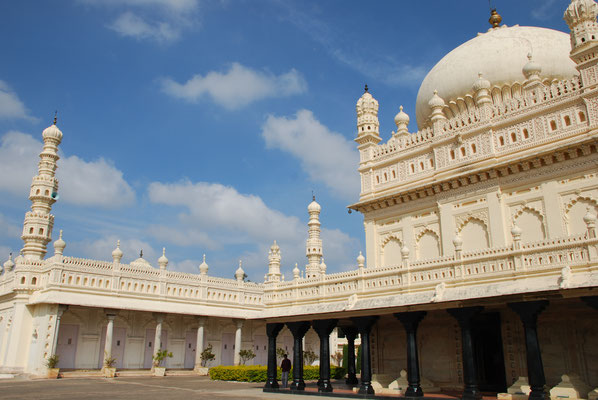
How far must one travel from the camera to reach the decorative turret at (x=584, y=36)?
52.9 feet

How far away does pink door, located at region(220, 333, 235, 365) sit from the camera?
106 ft

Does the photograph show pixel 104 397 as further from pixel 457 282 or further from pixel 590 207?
pixel 590 207

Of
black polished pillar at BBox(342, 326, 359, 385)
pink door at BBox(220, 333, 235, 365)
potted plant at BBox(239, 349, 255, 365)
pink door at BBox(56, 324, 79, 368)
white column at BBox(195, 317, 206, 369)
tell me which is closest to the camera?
black polished pillar at BBox(342, 326, 359, 385)

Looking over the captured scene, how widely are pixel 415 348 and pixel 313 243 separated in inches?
817

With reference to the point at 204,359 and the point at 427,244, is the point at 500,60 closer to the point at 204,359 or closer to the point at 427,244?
the point at 427,244

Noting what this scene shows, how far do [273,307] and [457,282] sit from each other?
7.30 meters

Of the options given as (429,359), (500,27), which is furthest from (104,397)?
(500,27)

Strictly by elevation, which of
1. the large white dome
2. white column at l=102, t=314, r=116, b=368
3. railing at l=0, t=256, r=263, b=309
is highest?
the large white dome

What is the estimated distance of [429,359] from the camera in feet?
51.2

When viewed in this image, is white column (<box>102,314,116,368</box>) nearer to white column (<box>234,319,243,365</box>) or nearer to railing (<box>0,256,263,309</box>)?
railing (<box>0,256,263,309</box>)

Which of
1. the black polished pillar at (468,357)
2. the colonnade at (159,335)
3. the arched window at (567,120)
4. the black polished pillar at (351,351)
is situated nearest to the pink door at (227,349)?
the colonnade at (159,335)

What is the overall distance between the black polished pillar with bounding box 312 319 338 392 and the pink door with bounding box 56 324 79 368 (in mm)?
15633

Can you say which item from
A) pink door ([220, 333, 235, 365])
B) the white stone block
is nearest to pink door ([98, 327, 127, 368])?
pink door ([220, 333, 235, 365])

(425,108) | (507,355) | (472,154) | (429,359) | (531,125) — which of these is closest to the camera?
(507,355)
